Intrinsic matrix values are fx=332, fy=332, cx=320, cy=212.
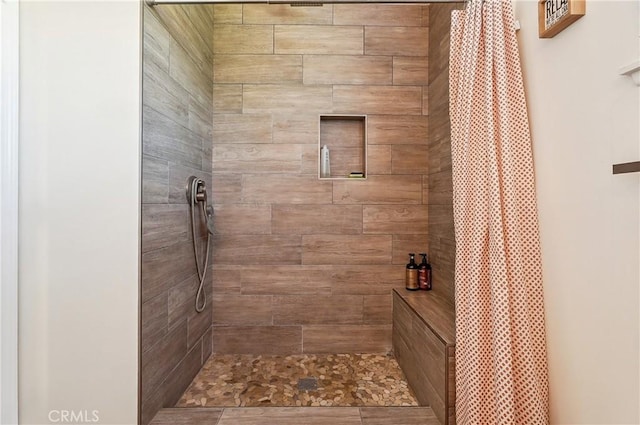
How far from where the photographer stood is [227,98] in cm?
238

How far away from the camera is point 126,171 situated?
1.40 meters

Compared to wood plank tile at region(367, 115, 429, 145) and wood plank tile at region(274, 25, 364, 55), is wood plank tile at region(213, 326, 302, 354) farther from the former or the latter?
wood plank tile at region(274, 25, 364, 55)

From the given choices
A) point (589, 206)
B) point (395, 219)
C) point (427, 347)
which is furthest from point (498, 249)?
point (395, 219)

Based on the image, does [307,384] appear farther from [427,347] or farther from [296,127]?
[296,127]

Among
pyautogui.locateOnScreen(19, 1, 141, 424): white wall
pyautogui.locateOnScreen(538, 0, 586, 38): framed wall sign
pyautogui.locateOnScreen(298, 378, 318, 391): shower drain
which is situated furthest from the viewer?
pyautogui.locateOnScreen(298, 378, 318, 391): shower drain

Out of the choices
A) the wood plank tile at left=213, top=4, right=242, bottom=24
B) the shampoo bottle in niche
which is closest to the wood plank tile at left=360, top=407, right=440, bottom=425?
the shampoo bottle in niche

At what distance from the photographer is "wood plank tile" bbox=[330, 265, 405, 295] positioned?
2.41 m

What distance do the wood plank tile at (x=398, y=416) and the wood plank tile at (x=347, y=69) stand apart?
204 centimetres

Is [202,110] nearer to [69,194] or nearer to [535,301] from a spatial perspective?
[69,194]

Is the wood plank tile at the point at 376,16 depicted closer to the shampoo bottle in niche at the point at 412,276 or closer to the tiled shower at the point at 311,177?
the tiled shower at the point at 311,177

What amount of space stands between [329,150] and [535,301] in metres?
1.67

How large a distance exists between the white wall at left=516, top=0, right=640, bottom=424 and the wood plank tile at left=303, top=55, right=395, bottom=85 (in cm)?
120

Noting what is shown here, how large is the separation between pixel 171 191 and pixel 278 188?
0.81m

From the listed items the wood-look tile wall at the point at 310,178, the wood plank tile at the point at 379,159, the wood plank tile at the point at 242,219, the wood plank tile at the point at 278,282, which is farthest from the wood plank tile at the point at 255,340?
the wood plank tile at the point at 379,159
